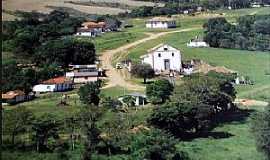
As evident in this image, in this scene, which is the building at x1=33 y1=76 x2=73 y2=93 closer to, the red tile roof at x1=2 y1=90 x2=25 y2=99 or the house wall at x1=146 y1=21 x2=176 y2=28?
the red tile roof at x1=2 y1=90 x2=25 y2=99

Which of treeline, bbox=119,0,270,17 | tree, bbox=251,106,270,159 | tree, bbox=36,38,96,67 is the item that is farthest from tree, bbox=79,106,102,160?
treeline, bbox=119,0,270,17

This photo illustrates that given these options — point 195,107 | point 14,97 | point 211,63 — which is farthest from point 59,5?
point 195,107

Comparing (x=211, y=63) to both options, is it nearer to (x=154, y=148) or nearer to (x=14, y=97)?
(x=14, y=97)

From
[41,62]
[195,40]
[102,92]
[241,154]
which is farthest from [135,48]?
[241,154]

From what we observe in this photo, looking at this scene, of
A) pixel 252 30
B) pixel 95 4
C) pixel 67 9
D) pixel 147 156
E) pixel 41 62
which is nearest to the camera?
pixel 147 156

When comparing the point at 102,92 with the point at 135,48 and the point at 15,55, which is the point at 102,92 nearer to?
the point at 15,55
